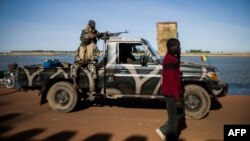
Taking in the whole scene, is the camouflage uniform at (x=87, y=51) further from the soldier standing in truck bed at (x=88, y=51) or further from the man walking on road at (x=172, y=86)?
the man walking on road at (x=172, y=86)

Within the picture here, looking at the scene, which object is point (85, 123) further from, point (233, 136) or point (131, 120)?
point (233, 136)

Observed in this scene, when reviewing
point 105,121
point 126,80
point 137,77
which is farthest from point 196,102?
point 105,121

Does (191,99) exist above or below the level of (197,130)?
above

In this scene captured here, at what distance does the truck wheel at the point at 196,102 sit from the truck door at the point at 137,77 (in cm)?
83

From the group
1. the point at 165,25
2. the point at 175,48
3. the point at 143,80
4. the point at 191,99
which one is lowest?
the point at 191,99

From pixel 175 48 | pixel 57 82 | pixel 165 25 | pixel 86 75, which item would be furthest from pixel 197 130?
pixel 165 25

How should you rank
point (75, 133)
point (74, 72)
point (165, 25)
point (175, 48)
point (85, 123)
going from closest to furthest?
point (175, 48) < point (75, 133) < point (85, 123) < point (74, 72) < point (165, 25)

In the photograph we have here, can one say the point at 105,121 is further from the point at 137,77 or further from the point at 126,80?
the point at 137,77

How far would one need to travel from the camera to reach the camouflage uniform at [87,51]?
780 cm

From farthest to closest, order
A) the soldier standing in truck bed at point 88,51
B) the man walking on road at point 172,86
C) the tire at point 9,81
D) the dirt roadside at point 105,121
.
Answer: the tire at point 9,81 → the soldier standing in truck bed at point 88,51 → the dirt roadside at point 105,121 → the man walking on road at point 172,86

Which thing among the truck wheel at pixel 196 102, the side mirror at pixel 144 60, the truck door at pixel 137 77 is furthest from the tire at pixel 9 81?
the truck wheel at pixel 196 102

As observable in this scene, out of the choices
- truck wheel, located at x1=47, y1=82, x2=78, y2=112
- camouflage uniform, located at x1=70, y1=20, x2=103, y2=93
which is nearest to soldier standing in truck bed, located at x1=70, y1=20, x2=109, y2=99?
camouflage uniform, located at x1=70, y1=20, x2=103, y2=93

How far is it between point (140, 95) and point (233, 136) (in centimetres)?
291

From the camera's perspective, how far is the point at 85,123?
6801mm
